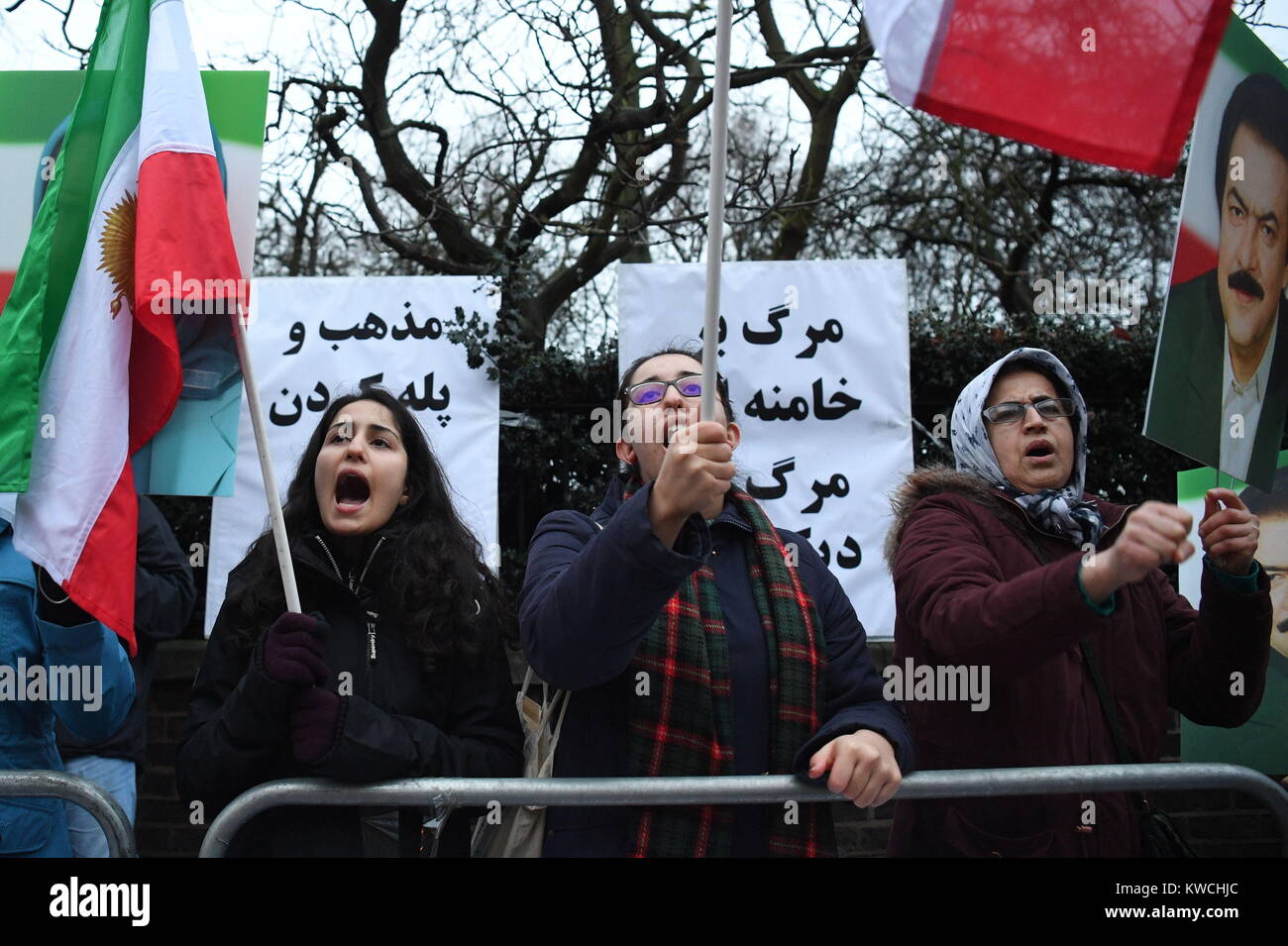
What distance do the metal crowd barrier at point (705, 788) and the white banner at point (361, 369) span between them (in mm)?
2750

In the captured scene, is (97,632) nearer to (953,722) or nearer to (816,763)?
(816,763)

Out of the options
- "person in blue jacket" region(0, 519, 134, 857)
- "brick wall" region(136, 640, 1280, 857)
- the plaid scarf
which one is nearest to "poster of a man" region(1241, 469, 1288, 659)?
"brick wall" region(136, 640, 1280, 857)

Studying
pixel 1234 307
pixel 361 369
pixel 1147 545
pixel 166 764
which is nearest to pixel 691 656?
pixel 1147 545

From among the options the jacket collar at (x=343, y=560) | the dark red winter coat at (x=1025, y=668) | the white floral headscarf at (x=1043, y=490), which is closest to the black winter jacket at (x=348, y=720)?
the jacket collar at (x=343, y=560)

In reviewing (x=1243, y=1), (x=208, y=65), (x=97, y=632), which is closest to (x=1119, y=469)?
(x=1243, y=1)

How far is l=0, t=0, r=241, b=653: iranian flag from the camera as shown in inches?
85.4

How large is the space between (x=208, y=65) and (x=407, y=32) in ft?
3.61

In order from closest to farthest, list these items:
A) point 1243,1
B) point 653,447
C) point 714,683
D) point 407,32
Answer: point 714,683 → point 653,447 → point 1243,1 → point 407,32

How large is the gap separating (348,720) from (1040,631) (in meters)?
1.17

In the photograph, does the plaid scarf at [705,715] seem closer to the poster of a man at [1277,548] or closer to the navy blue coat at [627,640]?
the navy blue coat at [627,640]

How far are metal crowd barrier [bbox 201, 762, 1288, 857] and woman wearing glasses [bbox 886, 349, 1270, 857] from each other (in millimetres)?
195

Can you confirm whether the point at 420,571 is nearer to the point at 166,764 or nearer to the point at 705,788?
the point at 705,788

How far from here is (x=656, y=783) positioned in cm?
190

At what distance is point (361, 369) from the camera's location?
4891mm
